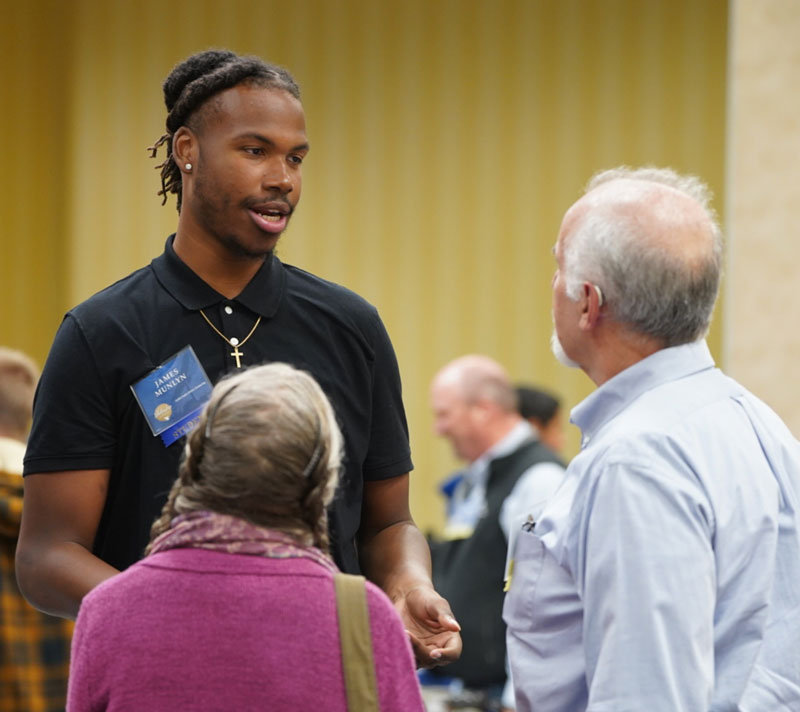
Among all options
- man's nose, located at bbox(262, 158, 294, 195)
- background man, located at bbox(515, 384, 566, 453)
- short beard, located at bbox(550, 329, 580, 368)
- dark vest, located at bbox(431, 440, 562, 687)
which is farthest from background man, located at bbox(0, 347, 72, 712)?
background man, located at bbox(515, 384, 566, 453)

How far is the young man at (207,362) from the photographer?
183 centimetres

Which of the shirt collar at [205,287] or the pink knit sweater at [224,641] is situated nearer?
the pink knit sweater at [224,641]

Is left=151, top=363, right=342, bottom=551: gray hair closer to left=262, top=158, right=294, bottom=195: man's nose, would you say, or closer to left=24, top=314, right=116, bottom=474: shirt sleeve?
left=24, top=314, right=116, bottom=474: shirt sleeve

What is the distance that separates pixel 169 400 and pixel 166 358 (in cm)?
7

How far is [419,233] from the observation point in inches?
278

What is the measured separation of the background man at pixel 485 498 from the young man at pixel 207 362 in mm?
2284

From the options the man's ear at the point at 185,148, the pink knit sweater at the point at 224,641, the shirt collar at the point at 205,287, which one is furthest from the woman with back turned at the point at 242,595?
the man's ear at the point at 185,148

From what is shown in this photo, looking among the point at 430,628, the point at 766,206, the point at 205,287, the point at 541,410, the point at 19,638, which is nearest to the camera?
the point at 430,628

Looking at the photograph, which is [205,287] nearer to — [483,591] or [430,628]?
[430,628]

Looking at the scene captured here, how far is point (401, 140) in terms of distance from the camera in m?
A: 7.09

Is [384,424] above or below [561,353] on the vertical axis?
below

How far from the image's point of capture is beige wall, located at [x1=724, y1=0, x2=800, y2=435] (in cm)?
511

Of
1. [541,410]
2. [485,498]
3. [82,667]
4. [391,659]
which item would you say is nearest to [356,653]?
[391,659]

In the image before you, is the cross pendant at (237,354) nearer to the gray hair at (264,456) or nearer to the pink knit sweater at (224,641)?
the gray hair at (264,456)
